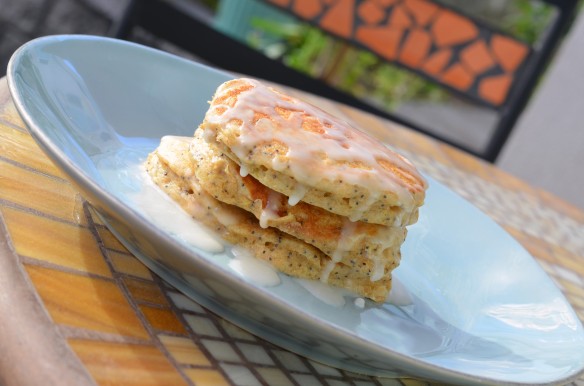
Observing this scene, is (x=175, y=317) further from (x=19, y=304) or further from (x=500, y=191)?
(x=500, y=191)

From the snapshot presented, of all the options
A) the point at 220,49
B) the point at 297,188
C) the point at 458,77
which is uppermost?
the point at 458,77

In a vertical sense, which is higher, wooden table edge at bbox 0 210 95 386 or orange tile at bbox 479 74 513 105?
orange tile at bbox 479 74 513 105

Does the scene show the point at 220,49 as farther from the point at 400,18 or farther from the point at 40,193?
the point at 40,193

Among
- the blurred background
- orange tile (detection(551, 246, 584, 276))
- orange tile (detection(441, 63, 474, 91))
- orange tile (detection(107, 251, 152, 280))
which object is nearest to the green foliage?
the blurred background

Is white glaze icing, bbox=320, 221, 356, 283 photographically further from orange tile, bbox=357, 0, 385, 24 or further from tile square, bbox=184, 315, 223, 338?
orange tile, bbox=357, 0, 385, 24

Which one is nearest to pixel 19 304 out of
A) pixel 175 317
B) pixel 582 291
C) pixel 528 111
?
pixel 175 317

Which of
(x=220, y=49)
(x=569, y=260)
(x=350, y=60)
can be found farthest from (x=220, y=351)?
(x=350, y=60)

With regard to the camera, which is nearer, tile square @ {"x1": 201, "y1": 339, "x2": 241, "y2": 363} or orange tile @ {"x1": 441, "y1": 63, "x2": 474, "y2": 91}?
tile square @ {"x1": 201, "y1": 339, "x2": 241, "y2": 363}
